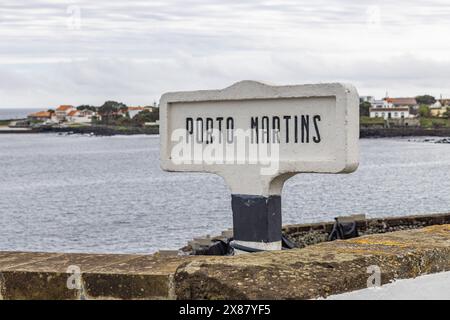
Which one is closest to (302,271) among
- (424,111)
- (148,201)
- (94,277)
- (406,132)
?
(94,277)

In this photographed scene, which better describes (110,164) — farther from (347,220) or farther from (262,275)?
(262,275)

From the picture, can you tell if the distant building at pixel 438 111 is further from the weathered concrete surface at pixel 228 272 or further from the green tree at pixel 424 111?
the weathered concrete surface at pixel 228 272

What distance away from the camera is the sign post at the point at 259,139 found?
537 centimetres

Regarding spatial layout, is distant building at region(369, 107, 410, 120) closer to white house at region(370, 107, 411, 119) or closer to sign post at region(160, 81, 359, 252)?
white house at region(370, 107, 411, 119)

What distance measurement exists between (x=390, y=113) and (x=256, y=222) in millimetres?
184152

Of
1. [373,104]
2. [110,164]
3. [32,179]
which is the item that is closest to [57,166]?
[110,164]

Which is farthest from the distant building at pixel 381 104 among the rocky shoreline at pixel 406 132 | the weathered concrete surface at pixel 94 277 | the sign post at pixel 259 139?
the weathered concrete surface at pixel 94 277

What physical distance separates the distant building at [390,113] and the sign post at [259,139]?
18212 cm

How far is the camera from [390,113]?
186m

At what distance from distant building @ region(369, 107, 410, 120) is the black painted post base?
18218cm

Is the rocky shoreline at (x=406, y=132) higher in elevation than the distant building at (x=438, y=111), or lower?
lower

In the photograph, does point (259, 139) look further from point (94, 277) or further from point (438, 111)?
point (438, 111)

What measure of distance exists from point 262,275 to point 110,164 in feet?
322

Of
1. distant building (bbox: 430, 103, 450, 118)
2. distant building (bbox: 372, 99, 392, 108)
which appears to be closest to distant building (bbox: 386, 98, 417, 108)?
distant building (bbox: 372, 99, 392, 108)
